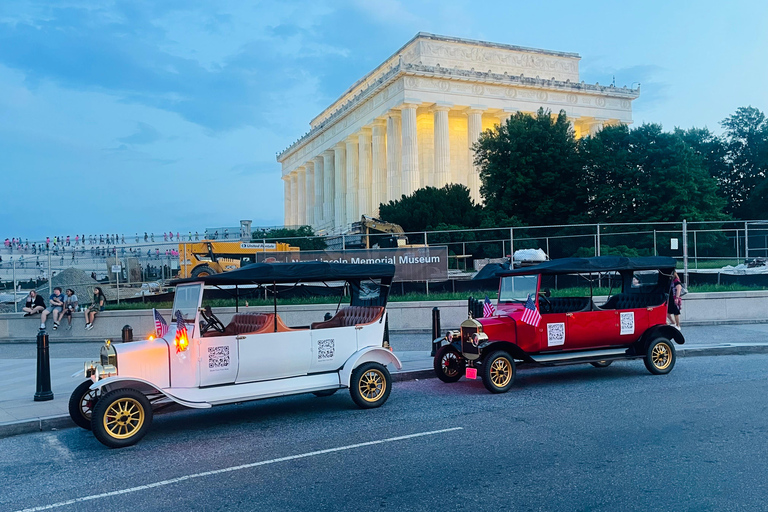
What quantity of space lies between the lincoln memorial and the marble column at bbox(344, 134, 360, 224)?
105 mm

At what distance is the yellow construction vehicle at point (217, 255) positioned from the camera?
88.9ft

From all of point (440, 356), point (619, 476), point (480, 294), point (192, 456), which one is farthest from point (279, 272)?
point (480, 294)

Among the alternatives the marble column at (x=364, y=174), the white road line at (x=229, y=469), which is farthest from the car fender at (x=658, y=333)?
the marble column at (x=364, y=174)

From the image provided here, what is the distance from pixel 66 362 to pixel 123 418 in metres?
8.51

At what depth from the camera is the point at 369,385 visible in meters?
9.26

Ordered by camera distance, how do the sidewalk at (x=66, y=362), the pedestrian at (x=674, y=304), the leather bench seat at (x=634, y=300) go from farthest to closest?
the pedestrian at (x=674, y=304)
the leather bench seat at (x=634, y=300)
the sidewalk at (x=66, y=362)

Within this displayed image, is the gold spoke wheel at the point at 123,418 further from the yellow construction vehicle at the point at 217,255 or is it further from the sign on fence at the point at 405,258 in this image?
the yellow construction vehicle at the point at 217,255

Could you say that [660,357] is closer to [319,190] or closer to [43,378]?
[43,378]

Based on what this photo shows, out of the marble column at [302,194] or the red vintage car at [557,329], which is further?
the marble column at [302,194]

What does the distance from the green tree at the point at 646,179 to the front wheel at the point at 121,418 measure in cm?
3483

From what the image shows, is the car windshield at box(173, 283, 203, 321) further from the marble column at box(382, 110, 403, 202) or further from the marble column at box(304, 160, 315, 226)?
the marble column at box(304, 160, 315, 226)

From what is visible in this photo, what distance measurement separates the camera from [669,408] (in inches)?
341

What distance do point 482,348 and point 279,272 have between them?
11.4ft

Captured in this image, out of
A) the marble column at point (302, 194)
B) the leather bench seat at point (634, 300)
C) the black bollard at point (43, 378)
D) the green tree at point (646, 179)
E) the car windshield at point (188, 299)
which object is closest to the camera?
the car windshield at point (188, 299)
